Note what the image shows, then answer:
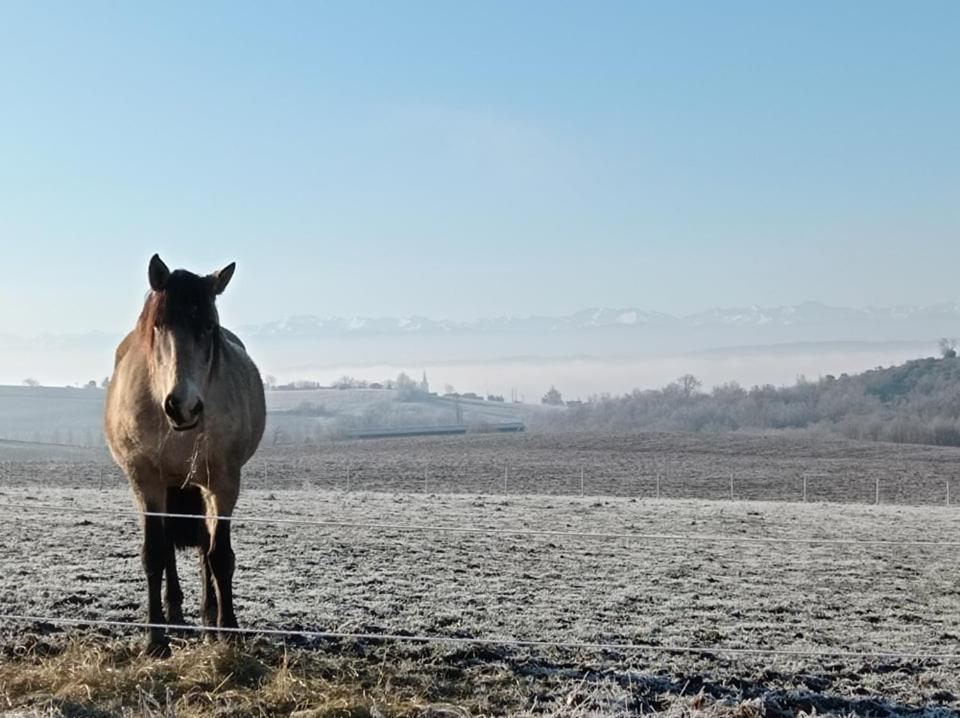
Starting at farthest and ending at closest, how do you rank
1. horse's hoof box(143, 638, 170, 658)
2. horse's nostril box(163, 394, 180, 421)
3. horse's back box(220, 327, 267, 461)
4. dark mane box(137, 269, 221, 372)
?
horse's back box(220, 327, 267, 461) → horse's hoof box(143, 638, 170, 658) → dark mane box(137, 269, 221, 372) → horse's nostril box(163, 394, 180, 421)

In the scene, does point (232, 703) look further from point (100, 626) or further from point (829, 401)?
point (829, 401)

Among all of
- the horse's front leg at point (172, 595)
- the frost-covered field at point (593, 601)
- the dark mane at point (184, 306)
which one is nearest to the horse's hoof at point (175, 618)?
the horse's front leg at point (172, 595)

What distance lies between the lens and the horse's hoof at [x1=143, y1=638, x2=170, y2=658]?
5.83 meters

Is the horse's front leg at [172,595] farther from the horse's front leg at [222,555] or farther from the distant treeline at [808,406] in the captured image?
the distant treeline at [808,406]

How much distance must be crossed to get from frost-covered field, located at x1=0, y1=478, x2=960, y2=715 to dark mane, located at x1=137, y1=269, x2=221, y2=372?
67.7 inches

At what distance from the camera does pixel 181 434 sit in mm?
6023

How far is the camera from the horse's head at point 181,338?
5.36m

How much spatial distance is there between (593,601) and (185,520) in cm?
346

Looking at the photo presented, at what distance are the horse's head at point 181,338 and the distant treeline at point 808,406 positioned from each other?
192 ft

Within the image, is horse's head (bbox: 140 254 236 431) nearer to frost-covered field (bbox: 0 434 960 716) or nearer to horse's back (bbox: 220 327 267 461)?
horse's back (bbox: 220 327 267 461)

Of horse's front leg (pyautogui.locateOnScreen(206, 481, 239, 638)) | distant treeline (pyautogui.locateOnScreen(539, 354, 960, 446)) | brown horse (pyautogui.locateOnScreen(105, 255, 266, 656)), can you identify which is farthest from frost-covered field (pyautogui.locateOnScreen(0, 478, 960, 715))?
distant treeline (pyautogui.locateOnScreen(539, 354, 960, 446))

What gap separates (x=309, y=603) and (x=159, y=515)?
66.5 inches

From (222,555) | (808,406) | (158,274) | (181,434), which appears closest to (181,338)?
(158,274)

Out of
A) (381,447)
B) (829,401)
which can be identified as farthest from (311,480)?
(829,401)
